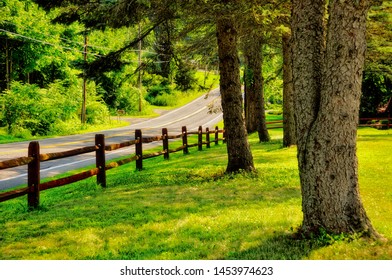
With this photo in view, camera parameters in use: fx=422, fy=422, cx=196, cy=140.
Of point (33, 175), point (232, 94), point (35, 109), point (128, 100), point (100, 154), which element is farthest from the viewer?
point (128, 100)

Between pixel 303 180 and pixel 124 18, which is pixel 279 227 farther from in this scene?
pixel 124 18

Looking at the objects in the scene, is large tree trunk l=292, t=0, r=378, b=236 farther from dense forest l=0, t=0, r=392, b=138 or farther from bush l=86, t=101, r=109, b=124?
bush l=86, t=101, r=109, b=124

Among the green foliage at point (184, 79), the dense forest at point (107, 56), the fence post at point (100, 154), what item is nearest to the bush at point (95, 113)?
the dense forest at point (107, 56)

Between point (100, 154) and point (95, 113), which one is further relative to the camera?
point (95, 113)

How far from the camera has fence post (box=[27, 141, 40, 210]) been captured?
738 centimetres

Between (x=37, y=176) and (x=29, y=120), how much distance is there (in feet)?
70.0

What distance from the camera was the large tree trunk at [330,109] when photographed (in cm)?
438

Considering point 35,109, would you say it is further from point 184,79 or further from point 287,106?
point 184,79

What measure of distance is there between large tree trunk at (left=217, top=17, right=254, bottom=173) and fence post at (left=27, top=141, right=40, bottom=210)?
4.37 m

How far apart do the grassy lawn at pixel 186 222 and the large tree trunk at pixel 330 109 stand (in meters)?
0.30

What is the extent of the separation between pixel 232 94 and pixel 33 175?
15.6 feet

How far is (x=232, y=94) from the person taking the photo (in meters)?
9.88

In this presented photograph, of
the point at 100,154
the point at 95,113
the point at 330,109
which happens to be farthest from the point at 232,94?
the point at 95,113

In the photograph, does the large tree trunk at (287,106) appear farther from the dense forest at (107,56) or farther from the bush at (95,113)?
the bush at (95,113)
